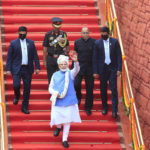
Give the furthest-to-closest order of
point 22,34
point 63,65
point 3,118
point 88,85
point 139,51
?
point 139,51
point 88,85
point 22,34
point 3,118
point 63,65

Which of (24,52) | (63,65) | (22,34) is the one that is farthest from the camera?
(24,52)

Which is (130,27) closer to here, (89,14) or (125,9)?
(125,9)

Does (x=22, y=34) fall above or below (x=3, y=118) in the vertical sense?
above

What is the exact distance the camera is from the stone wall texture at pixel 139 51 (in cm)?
1127

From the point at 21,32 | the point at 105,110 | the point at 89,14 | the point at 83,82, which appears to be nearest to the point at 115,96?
the point at 105,110

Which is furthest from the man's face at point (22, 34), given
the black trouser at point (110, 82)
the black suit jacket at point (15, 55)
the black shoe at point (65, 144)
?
the black shoe at point (65, 144)

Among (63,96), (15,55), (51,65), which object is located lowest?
(63,96)

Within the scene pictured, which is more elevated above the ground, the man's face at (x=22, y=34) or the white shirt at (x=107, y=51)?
the man's face at (x=22, y=34)

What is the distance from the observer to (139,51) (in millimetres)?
11773

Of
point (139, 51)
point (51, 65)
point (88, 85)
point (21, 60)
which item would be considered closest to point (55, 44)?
point (51, 65)

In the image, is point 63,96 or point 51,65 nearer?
point 63,96

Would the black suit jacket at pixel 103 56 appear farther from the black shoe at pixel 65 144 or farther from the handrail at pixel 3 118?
the handrail at pixel 3 118

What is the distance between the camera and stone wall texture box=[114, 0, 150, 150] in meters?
11.3

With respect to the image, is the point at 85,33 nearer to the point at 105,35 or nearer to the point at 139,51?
the point at 105,35
